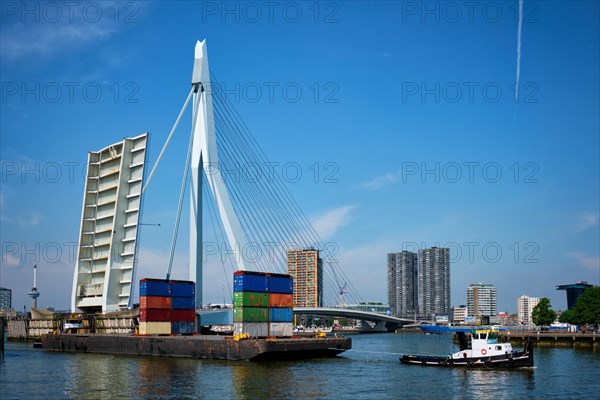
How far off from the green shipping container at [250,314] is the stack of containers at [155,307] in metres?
13.9

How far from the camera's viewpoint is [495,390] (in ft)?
135

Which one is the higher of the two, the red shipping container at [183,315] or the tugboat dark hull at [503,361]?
the red shipping container at [183,315]

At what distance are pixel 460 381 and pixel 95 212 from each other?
61.8 meters

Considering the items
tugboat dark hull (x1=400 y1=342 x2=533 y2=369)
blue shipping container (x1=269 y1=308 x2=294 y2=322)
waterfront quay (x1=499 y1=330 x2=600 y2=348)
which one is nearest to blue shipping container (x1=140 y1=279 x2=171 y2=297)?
blue shipping container (x1=269 y1=308 x2=294 y2=322)

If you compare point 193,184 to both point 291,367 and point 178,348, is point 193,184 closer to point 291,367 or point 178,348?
point 178,348

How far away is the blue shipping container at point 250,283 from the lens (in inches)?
2406

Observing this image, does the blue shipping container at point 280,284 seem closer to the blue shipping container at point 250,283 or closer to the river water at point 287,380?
the blue shipping container at point 250,283

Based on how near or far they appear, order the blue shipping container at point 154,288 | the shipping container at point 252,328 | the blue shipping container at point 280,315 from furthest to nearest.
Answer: the blue shipping container at point 154,288 → the blue shipping container at point 280,315 → the shipping container at point 252,328

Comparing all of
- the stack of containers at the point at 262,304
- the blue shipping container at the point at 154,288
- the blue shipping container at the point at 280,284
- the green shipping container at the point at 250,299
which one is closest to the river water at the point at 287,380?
the stack of containers at the point at 262,304

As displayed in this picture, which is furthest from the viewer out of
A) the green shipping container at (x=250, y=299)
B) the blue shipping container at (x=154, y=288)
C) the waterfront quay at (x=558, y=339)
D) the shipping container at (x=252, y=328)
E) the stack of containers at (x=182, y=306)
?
the waterfront quay at (x=558, y=339)

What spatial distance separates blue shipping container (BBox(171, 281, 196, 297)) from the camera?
7325cm

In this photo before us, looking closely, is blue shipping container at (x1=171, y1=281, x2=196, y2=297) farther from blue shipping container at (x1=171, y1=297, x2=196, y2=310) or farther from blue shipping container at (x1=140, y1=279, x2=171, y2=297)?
blue shipping container at (x1=140, y1=279, x2=171, y2=297)

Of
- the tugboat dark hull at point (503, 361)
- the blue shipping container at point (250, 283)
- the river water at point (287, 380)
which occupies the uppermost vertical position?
the blue shipping container at point (250, 283)

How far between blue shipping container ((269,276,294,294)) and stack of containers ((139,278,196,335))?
12.3 metres
